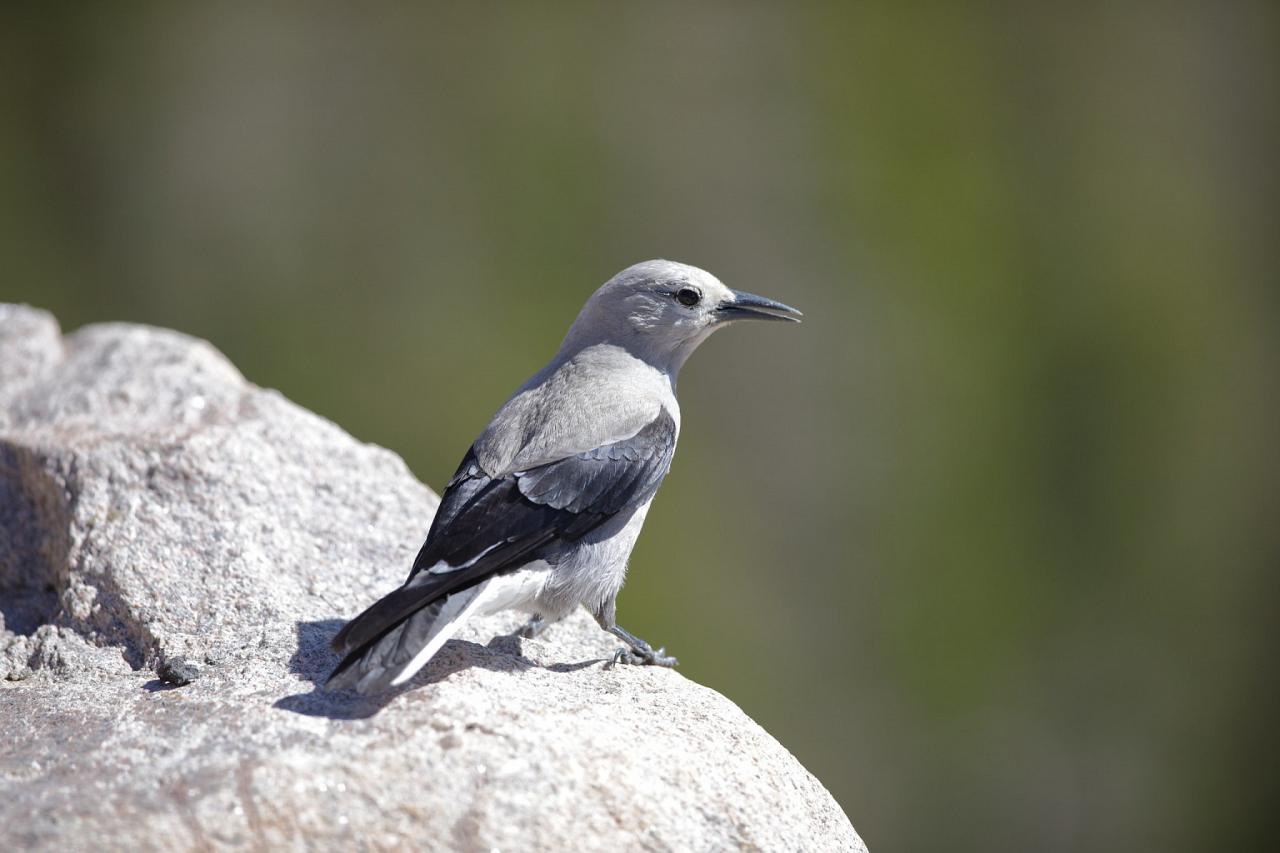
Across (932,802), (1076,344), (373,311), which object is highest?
(1076,344)

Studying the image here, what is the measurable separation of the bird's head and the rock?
3.50 ft

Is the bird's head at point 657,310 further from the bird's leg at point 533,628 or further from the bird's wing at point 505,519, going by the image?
the bird's leg at point 533,628

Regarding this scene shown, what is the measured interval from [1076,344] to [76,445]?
26.6ft

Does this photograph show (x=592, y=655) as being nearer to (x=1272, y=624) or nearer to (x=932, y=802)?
(x=932, y=802)

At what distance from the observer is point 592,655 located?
4336 millimetres

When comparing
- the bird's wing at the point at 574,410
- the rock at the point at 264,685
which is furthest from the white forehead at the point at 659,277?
the rock at the point at 264,685

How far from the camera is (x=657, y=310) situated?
4.70m

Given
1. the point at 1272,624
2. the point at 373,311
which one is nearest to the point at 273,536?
the point at 373,311

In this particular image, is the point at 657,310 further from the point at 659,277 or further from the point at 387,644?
the point at 387,644

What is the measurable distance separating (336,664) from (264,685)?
0.24 metres

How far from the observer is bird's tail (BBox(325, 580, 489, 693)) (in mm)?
3305

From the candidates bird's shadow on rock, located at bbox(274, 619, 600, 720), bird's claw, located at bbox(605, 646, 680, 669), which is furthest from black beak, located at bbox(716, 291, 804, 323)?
bird's shadow on rock, located at bbox(274, 619, 600, 720)

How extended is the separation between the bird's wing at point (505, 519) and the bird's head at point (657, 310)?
501 millimetres

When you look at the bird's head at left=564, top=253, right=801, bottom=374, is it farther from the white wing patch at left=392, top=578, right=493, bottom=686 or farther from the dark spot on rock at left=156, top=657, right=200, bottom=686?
the dark spot on rock at left=156, top=657, right=200, bottom=686
